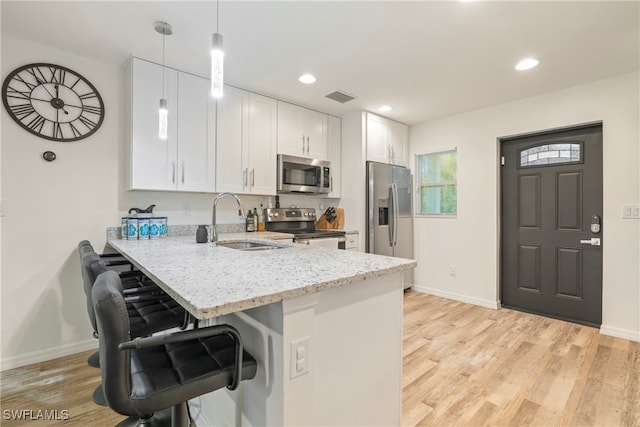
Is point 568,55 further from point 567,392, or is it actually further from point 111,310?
point 111,310

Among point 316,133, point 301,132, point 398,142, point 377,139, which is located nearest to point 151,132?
point 301,132

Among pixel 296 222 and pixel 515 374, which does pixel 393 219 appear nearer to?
pixel 296 222

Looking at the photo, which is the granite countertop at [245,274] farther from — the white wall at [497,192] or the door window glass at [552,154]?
the door window glass at [552,154]

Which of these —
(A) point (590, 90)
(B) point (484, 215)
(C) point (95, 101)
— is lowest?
(B) point (484, 215)

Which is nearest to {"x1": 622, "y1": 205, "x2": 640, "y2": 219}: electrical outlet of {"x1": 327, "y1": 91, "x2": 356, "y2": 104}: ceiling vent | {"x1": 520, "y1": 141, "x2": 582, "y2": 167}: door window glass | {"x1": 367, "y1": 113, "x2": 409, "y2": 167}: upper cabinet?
{"x1": 520, "y1": 141, "x2": 582, "y2": 167}: door window glass

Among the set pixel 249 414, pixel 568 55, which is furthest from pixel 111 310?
pixel 568 55

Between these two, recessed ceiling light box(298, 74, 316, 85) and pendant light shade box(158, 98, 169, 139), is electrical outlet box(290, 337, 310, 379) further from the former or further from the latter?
recessed ceiling light box(298, 74, 316, 85)

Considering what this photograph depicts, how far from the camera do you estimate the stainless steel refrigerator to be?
3.87 meters

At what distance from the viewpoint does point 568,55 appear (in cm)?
250

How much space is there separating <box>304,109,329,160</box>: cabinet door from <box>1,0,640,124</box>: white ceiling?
2.31 feet

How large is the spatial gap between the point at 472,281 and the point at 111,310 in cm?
394

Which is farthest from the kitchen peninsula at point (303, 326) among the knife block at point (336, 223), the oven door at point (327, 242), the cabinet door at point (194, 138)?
the knife block at point (336, 223)

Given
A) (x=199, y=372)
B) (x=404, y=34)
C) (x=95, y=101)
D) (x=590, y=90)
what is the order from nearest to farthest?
(x=199, y=372) → (x=404, y=34) → (x=95, y=101) → (x=590, y=90)

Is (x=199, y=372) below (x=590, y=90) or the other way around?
below
